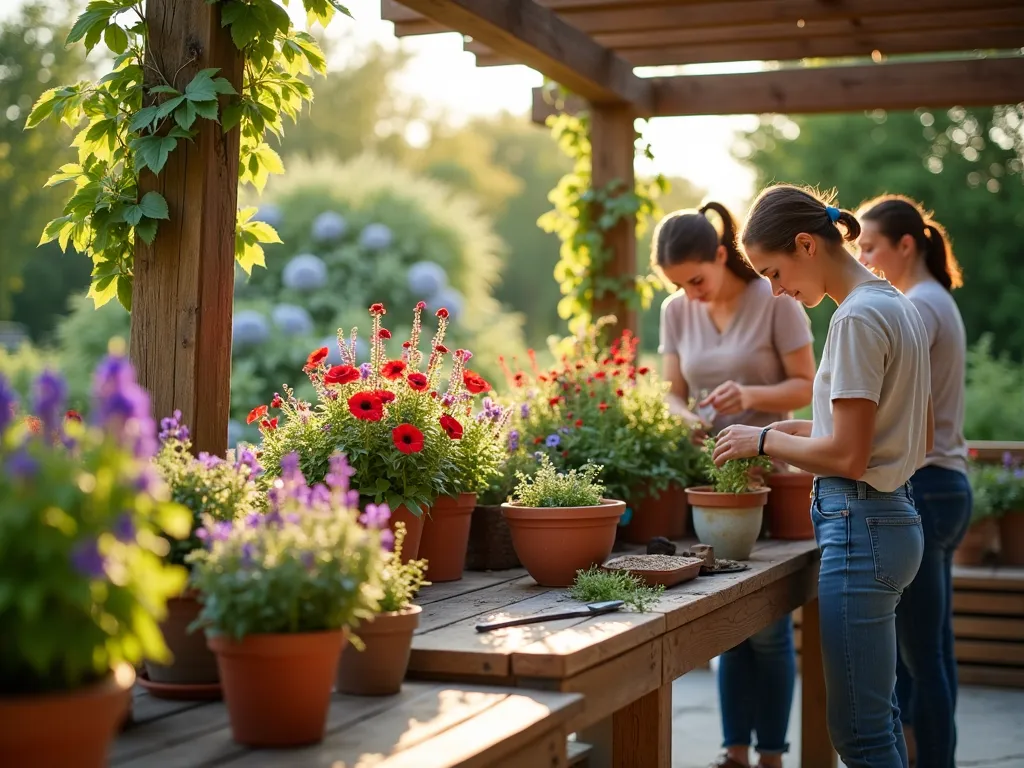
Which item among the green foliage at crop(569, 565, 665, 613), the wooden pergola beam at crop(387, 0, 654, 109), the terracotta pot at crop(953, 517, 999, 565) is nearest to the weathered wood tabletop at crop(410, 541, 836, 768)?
the green foliage at crop(569, 565, 665, 613)

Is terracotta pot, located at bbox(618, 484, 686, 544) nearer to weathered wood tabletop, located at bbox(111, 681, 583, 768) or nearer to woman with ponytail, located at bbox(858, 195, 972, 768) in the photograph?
woman with ponytail, located at bbox(858, 195, 972, 768)

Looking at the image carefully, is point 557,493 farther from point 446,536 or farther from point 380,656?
point 380,656

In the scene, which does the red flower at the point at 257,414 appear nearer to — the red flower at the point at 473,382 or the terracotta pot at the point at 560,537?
the red flower at the point at 473,382

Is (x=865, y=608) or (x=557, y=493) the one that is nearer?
(x=865, y=608)

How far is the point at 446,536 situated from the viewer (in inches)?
114

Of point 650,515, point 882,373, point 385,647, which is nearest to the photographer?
point 385,647

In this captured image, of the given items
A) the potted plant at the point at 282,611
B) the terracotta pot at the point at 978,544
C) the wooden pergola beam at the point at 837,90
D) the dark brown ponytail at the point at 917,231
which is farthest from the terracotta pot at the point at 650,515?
the terracotta pot at the point at 978,544

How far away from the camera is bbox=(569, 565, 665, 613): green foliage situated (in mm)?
2580

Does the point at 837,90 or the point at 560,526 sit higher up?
the point at 837,90

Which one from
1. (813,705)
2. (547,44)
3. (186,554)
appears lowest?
(813,705)

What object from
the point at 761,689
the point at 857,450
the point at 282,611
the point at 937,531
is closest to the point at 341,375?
the point at 282,611

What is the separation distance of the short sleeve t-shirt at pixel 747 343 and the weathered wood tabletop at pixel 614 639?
535 mm

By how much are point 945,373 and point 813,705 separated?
1.34 metres

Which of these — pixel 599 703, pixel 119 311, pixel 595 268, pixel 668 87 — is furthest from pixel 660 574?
pixel 119 311
